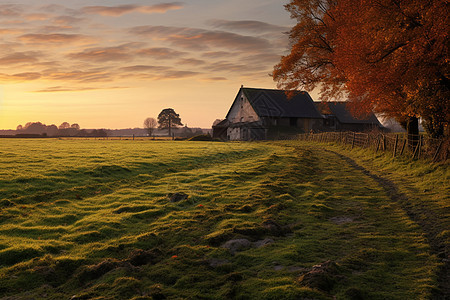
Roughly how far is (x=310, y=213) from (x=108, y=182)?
430 inches

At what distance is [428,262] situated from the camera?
7.41 metres

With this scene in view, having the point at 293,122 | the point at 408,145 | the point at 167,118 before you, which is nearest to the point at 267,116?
the point at 293,122

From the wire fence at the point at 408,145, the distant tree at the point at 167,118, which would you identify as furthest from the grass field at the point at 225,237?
the distant tree at the point at 167,118

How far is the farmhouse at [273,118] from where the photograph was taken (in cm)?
6925

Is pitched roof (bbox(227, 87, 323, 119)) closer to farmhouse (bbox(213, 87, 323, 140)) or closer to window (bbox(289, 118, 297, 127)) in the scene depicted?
farmhouse (bbox(213, 87, 323, 140))

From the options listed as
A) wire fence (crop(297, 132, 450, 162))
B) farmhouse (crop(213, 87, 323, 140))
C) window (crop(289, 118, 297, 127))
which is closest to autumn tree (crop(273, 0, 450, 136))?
wire fence (crop(297, 132, 450, 162))

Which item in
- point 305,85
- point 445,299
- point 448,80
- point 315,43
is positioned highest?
point 315,43

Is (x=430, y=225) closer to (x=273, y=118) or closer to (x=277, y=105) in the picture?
(x=273, y=118)

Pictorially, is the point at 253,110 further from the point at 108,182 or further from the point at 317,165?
the point at 108,182

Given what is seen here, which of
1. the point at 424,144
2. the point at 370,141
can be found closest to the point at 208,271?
the point at 424,144

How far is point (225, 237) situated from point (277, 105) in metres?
65.3

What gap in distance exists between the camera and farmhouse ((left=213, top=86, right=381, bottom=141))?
227ft

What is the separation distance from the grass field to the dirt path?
Result: 40 millimetres

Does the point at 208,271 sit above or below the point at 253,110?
below
